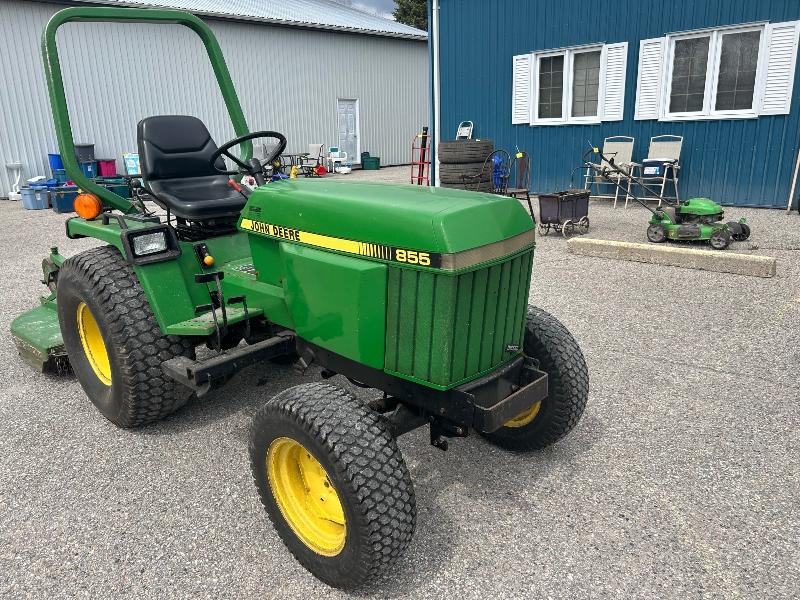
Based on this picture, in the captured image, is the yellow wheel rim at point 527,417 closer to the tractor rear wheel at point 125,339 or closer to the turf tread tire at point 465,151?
the tractor rear wheel at point 125,339

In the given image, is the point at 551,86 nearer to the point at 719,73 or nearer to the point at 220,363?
the point at 719,73

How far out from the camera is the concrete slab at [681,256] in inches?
215

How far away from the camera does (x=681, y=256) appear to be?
584 cm

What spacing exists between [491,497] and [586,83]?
8869mm

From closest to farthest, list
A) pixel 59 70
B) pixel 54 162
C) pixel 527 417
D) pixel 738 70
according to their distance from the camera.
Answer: pixel 527 417, pixel 59 70, pixel 738 70, pixel 54 162

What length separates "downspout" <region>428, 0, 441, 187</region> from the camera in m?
11.0

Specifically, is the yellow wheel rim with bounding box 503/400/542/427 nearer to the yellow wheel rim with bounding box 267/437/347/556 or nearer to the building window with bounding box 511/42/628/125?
the yellow wheel rim with bounding box 267/437/347/556

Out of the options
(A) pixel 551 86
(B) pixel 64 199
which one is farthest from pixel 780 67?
(B) pixel 64 199

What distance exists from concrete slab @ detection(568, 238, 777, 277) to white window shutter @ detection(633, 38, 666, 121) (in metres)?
Answer: 3.76

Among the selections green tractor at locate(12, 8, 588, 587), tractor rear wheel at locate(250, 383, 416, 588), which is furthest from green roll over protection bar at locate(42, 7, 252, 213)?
tractor rear wheel at locate(250, 383, 416, 588)

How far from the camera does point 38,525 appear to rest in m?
2.36

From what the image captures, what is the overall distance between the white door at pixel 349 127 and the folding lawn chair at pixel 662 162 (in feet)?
33.6

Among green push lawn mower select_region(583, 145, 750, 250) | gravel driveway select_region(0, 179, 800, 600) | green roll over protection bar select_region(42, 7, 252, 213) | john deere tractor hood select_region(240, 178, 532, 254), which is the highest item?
green roll over protection bar select_region(42, 7, 252, 213)

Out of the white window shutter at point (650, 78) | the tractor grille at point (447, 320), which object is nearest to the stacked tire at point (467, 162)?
the white window shutter at point (650, 78)
